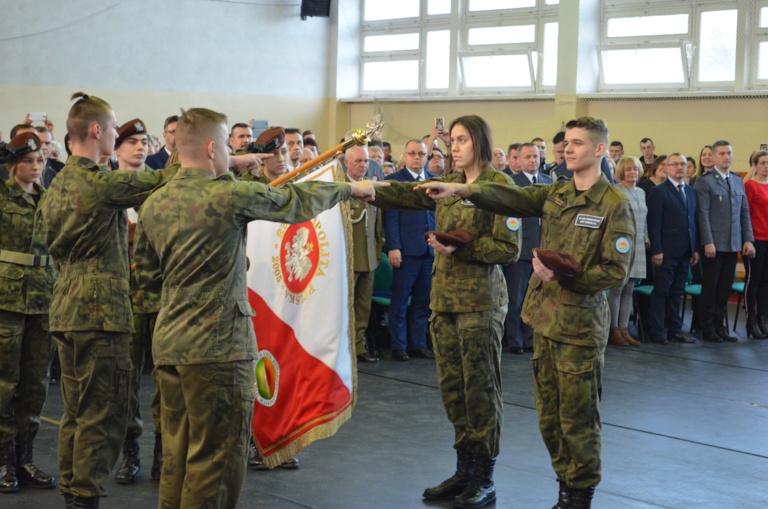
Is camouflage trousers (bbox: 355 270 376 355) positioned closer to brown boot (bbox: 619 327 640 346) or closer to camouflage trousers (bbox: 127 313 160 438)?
brown boot (bbox: 619 327 640 346)

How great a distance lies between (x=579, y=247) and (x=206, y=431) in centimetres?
172

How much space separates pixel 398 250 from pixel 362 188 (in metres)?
4.45

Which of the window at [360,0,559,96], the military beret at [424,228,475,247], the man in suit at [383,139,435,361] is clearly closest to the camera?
the military beret at [424,228,475,247]

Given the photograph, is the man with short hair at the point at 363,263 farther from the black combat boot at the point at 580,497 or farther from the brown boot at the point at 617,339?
the black combat boot at the point at 580,497

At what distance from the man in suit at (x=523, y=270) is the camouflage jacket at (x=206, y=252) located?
16.9ft

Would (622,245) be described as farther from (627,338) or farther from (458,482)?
(627,338)

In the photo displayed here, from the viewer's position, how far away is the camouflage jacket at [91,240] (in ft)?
12.5

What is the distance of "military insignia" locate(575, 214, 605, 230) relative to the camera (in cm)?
393

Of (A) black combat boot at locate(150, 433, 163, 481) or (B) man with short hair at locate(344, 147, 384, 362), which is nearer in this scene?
(A) black combat boot at locate(150, 433, 163, 481)

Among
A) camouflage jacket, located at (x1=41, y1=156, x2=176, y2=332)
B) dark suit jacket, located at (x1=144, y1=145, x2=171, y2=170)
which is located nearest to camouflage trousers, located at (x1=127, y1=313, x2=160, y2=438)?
camouflage jacket, located at (x1=41, y1=156, x2=176, y2=332)

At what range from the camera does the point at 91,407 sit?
397cm

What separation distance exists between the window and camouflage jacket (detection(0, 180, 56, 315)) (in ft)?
36.7

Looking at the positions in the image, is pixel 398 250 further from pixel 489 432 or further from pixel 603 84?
pixel 603 84

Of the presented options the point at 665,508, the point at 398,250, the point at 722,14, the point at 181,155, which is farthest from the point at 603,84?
the point at 181,155
